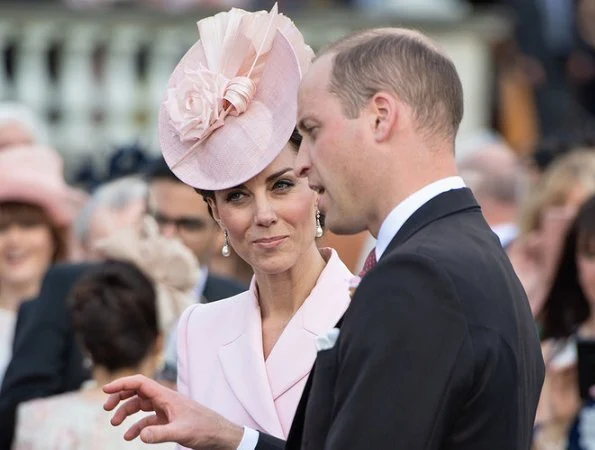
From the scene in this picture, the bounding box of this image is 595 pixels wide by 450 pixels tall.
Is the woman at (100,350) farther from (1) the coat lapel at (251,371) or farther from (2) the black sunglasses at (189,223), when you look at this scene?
(1) the coat lapel at (251,371)

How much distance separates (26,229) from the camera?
21.8ft

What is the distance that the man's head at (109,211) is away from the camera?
6934 mm

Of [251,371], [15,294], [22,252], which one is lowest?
[15,294]

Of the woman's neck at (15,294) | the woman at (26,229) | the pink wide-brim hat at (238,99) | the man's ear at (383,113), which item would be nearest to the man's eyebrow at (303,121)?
the man's ear at (383,113)

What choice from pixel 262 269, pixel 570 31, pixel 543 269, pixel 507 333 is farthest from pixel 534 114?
pixel 507 333

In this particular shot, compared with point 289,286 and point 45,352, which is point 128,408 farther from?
point 45,352

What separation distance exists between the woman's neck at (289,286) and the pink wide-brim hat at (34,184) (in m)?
2.99

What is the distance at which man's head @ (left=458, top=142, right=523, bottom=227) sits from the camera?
7.81 metres

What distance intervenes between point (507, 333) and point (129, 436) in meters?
0.87

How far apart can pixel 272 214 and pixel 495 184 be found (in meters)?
4.37

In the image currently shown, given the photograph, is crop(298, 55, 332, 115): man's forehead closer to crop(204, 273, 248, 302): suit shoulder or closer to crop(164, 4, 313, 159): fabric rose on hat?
crop(164, 4, 313, 159): fabric rose on hat

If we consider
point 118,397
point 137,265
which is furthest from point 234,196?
point 137,265

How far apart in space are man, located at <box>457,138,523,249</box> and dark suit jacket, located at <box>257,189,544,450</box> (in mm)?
4683

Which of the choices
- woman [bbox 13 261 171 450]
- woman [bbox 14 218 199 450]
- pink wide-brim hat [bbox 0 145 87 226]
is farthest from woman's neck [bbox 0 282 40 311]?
woman [bbox 13 261 171 450]
